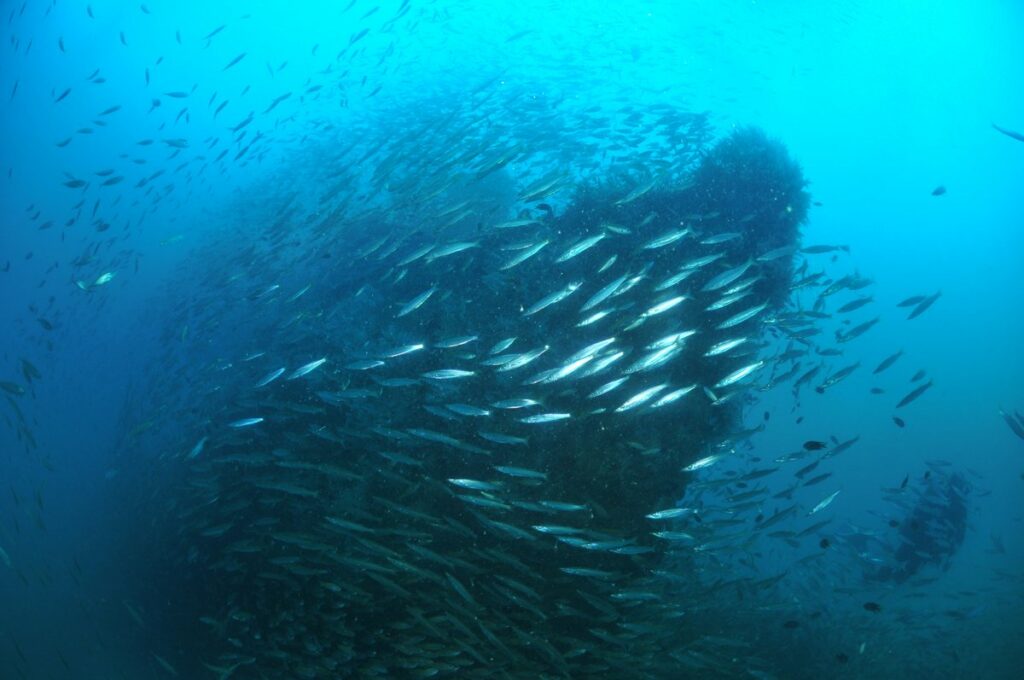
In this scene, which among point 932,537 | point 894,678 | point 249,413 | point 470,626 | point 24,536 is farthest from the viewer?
point 24,536

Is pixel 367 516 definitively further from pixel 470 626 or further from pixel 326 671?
pixel 326 671

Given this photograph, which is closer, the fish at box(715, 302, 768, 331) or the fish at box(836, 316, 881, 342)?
the fish at box(715, 302, 768, 331)

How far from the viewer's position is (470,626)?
21.0 feet

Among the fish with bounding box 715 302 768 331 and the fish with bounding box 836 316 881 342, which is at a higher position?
the fish with bounding box 715 302 768 331

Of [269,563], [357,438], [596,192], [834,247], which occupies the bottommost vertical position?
[269,563]

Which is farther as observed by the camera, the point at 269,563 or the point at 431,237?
the point at 431,237

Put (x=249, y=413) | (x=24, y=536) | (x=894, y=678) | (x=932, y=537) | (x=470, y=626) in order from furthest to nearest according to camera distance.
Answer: (x=24, y=536)
(x=932, y=537)
(x=894, y=678)
(x=249, y=413)
(x=470, y=626)

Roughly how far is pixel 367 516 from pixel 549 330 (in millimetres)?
3403

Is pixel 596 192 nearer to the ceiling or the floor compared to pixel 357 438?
nearer to the ceiling

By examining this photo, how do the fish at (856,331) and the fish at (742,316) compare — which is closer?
the fish at (742,316)

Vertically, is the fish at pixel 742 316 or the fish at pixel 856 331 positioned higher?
the fish at pixel 742 316

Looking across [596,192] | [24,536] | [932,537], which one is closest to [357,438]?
[596,192]

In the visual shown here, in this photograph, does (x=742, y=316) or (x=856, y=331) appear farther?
(x=856, y=331)

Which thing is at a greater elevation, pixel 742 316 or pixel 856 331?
pixel 742 316
